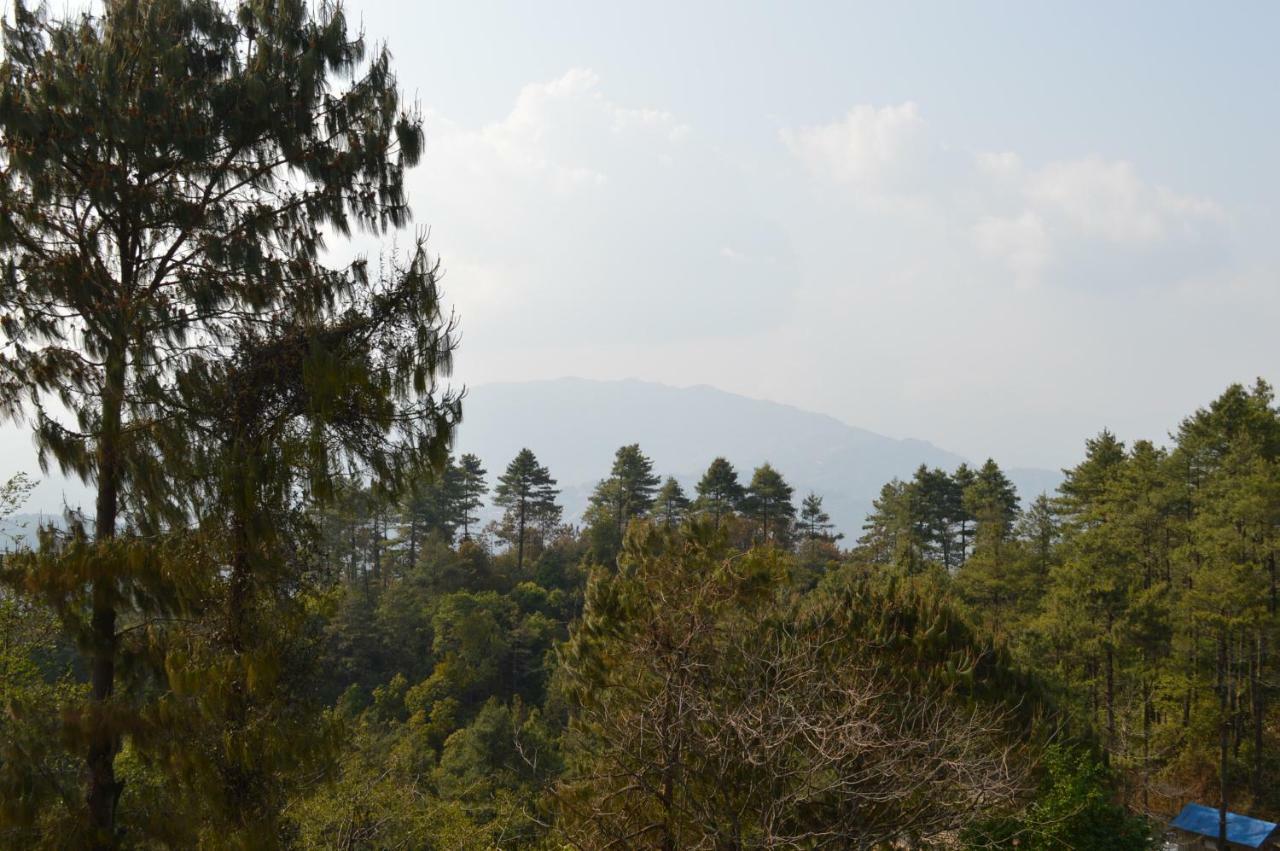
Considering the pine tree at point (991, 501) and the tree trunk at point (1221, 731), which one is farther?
the pine tree at point (991, 501)

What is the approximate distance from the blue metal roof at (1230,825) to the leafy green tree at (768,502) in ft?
69.4

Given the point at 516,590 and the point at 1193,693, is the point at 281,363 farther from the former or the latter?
the point at 516,590

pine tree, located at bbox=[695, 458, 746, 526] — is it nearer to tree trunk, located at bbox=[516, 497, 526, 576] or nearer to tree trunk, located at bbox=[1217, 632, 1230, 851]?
tree trunk, located at bbox=[516, 497, 526, 576]

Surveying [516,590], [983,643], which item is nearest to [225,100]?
[983,643]

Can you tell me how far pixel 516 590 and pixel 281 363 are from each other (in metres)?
29.7

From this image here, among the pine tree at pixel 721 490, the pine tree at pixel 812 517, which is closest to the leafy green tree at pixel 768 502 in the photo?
the pine tree at pixel 721 490

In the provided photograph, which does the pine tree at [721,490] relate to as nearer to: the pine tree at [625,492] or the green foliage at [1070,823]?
the pine tree at [625,492]

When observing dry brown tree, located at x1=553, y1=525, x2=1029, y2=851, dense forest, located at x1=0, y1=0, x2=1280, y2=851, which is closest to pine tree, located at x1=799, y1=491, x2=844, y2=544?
dry brown tree, located at x1=553, y1=525, x2=1029, y2=851

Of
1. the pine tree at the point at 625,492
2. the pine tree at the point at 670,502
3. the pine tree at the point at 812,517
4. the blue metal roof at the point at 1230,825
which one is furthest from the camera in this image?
the pine tree at the point at 812,517

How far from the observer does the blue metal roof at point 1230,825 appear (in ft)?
58.7

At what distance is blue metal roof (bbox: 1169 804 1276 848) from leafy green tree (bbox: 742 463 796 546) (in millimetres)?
21141

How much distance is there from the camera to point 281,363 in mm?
6023

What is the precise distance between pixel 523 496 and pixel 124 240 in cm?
3719

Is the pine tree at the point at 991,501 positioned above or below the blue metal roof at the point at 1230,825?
above
